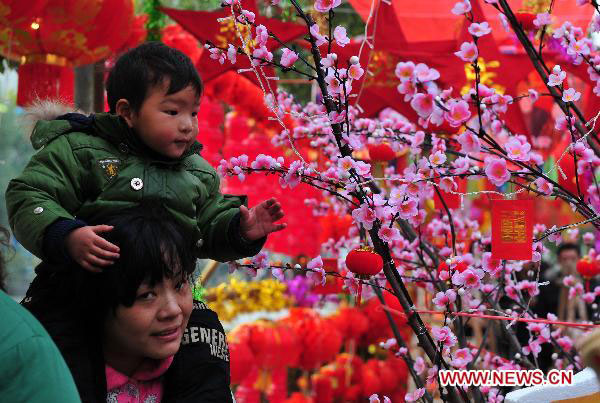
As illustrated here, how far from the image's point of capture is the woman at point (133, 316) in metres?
1.95

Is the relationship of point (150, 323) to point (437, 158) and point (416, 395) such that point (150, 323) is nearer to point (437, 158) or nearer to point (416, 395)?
point (437, 158)

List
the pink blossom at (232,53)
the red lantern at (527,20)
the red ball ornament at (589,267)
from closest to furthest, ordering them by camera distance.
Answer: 1. the pink blossom at (232,53)
2. the red lantern at (527,20)
3. the red ball ornament at (589,267)

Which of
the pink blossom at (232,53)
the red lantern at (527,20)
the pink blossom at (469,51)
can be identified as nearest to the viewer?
the pink blossom at (469,51)

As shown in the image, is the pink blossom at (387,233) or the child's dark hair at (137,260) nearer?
the child's dark hair at (137,260)

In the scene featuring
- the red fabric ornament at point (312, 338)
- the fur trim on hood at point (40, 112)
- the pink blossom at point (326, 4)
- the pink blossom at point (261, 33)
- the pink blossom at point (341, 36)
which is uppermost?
the pink blossom at point (326, 4)

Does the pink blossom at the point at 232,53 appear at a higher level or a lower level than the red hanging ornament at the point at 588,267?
higher

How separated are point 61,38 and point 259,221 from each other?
9.51ft

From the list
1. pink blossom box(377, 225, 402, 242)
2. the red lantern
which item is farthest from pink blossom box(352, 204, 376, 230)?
the red lantern

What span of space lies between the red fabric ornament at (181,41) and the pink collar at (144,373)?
449 cm

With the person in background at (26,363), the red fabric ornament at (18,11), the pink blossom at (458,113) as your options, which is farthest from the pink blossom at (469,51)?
the red fabric ornament at (18,11)

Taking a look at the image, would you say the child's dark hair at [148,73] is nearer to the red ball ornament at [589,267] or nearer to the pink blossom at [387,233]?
the pink blossom at [387,233]

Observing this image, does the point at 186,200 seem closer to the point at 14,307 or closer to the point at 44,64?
the point at 14,307

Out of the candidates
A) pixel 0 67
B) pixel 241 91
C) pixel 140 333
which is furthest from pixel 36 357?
pixel 241 91

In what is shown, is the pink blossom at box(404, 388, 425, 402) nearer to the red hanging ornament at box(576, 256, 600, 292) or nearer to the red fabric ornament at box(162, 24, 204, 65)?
the red hanging ornament at box(576, 256, 600, 292)
